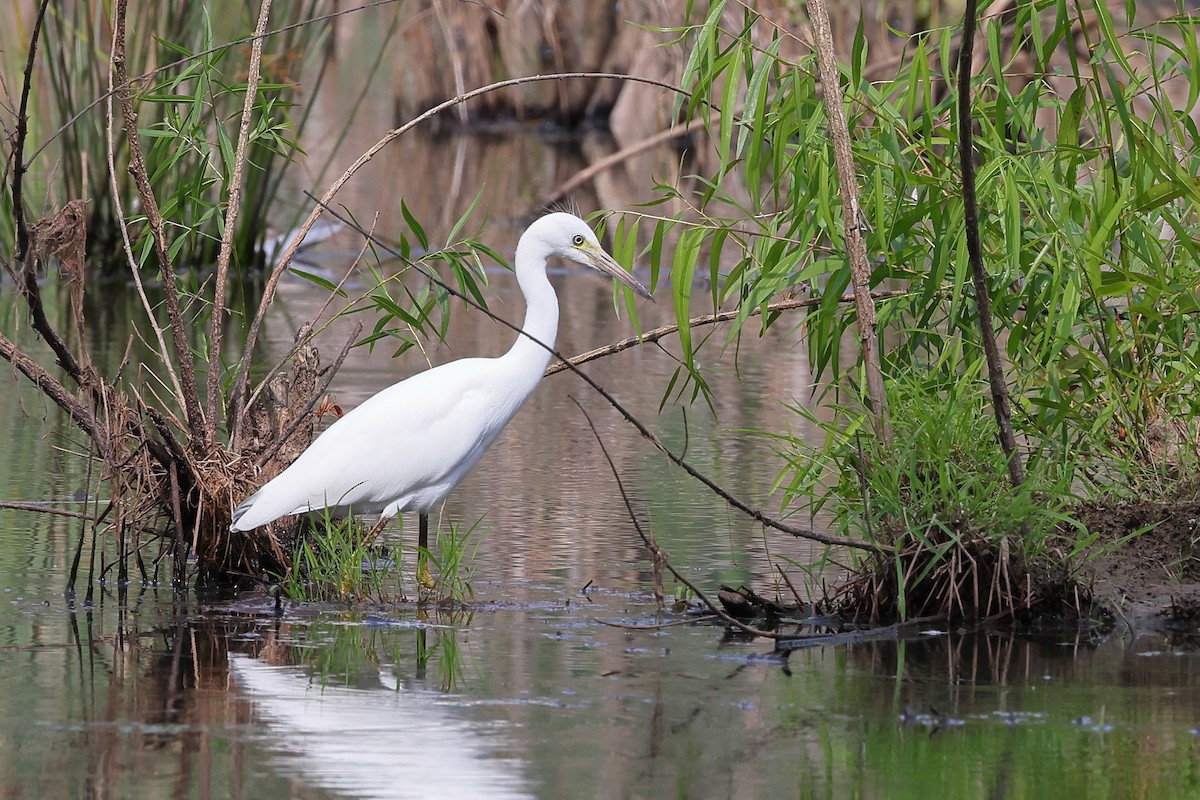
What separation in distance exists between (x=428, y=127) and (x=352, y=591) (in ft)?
79.5

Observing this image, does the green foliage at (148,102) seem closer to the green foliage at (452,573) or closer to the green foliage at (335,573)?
the green foliage at (335,573)

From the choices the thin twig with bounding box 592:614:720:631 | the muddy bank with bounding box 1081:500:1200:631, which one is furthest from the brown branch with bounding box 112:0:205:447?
the muddy bank with bounding box 1081:500:1200:631

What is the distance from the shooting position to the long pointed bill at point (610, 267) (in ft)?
20.6

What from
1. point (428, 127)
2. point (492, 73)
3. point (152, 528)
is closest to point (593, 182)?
point (492, 73)

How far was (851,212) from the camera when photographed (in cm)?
546

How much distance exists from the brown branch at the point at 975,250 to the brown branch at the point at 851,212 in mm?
319

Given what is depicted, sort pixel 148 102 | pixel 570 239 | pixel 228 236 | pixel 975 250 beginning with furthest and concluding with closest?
pixel 148 102
pixel 570 239
pixel 228 236
pixel 975 250

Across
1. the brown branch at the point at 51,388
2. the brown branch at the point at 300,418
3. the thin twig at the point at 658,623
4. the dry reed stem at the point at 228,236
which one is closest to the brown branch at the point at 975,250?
the thin twig at the point at 658,623

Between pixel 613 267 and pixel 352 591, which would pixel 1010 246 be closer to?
pixel 613 267

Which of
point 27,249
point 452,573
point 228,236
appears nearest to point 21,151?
point 27,249

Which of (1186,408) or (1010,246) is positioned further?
(1186,408)

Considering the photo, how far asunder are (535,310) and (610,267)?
0.30 m

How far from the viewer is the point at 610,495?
24.7 feet

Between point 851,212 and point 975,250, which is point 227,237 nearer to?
point 851,212
